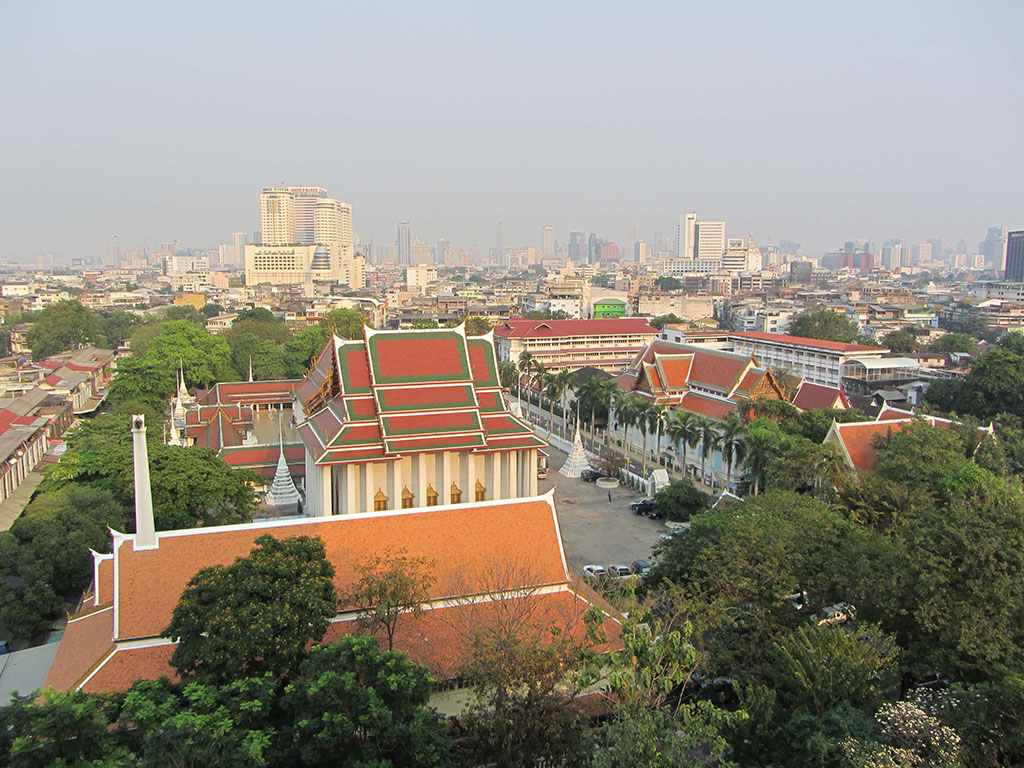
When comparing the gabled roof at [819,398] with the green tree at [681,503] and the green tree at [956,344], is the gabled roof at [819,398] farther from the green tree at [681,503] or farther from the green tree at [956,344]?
the green tree at [956,344]

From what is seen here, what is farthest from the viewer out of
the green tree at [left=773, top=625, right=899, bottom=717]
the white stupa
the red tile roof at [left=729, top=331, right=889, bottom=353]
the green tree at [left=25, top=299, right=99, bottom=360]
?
the green tree at [left=25, top=299, right=99, bottom=360]

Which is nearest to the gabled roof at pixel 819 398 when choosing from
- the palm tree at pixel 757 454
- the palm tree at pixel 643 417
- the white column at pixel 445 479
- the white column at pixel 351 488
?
the palm tree at pixel 643 417

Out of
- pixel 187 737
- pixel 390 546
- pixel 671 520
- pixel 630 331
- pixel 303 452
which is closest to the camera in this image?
pixel 187 737

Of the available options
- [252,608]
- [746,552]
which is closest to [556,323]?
[746,552]

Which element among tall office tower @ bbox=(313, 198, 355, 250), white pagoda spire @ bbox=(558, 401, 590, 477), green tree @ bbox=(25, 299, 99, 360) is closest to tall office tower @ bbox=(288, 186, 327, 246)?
tall office tower @ bbox=(313, 198, 355, 250)

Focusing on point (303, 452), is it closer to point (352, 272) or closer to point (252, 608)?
point (252, 608)

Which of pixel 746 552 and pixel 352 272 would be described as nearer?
pixel 746 552

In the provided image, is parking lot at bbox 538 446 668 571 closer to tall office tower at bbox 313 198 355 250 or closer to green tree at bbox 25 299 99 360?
green tree at bbox 25 299 99 360
